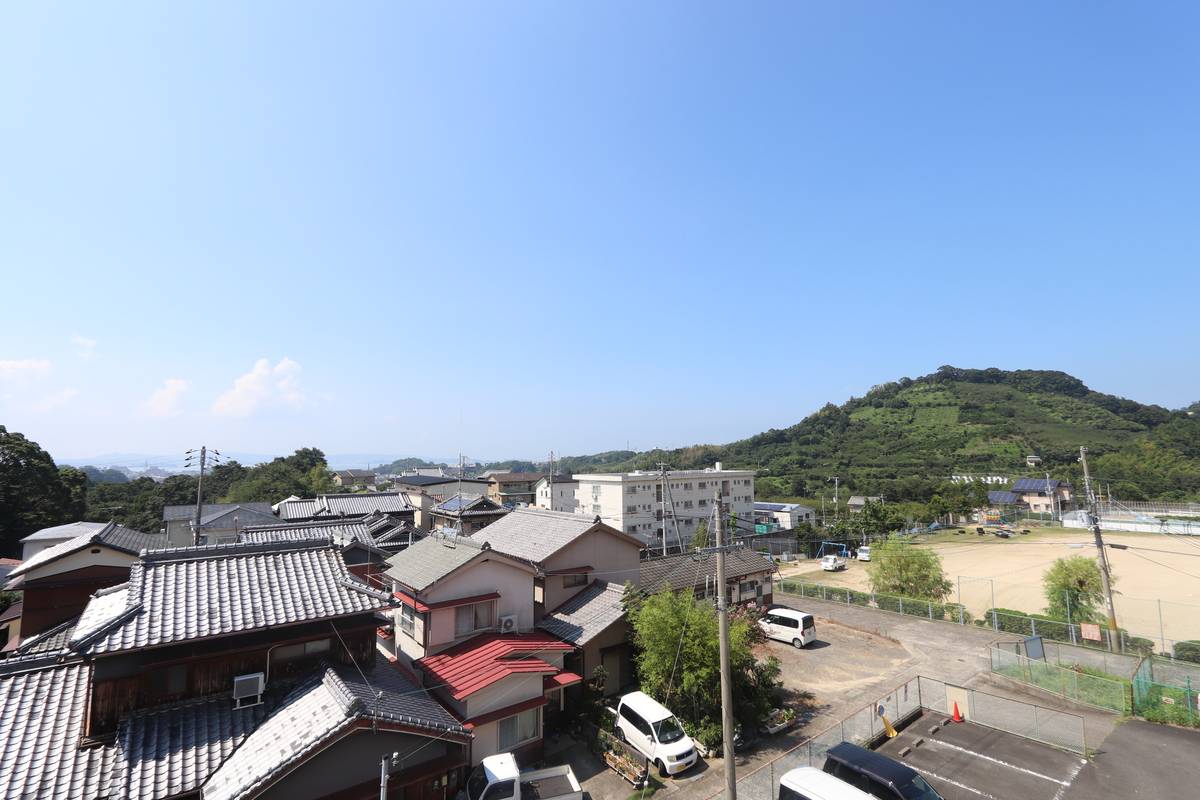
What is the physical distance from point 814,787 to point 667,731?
478 centimetres

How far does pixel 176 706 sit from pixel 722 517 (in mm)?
12627

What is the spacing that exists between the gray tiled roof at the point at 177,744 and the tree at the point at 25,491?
57.6 m

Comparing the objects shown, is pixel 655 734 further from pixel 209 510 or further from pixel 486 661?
pixel 209 510

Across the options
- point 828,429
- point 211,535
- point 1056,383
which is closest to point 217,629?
point 211,535

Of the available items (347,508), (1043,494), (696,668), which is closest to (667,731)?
(696,668)

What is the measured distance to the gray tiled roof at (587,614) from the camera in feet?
62.3

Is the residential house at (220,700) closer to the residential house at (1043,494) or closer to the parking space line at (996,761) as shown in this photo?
the parking space line at (996,761)

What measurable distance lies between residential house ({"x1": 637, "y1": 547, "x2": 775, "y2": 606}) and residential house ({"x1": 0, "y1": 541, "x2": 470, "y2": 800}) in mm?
14118

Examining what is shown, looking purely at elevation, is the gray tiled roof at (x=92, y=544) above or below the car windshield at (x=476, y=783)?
above

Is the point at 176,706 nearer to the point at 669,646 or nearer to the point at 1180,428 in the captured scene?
the point at 669,646

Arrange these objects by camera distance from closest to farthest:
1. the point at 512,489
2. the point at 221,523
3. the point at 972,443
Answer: the point at 221,523 < the point at 512,489 < the point at 972,443

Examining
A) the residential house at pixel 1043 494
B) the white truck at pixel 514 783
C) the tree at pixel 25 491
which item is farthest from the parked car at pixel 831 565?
the tree at pixel 25 491

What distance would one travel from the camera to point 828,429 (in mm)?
180375

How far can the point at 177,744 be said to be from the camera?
9828 mm
